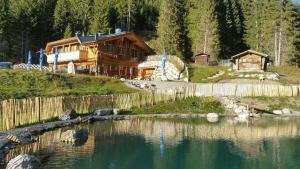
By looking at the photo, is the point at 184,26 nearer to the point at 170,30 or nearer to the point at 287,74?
the point at 170,30

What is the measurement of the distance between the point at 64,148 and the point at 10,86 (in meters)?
22.0

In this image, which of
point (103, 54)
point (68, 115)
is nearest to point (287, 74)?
point (103, 54)

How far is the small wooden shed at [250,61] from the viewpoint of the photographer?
73.9 meters

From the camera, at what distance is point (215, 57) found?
90.0m

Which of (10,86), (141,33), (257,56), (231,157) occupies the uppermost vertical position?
(141,33)

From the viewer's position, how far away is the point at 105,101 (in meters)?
43.4

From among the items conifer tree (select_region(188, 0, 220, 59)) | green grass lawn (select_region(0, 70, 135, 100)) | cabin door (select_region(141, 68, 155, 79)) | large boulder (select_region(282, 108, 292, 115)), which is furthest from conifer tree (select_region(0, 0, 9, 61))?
large boulder (select_region(282, 108, 292, 115))

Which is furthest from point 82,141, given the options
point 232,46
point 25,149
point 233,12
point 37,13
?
point 233,12

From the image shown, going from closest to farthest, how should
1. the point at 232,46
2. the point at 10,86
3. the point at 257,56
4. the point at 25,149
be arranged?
the point at 25,149
the point at 10,86
the point at 257,56
the point at 232,46

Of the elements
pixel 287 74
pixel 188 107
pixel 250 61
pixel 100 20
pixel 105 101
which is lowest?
pixel 188 107

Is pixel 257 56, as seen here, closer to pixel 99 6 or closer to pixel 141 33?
pixel 99 6

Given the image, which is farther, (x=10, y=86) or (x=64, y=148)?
(x=10, y=86)

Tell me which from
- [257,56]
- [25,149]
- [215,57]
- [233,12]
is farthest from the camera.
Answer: [233,12]

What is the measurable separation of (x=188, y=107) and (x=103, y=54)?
78.2 ft
